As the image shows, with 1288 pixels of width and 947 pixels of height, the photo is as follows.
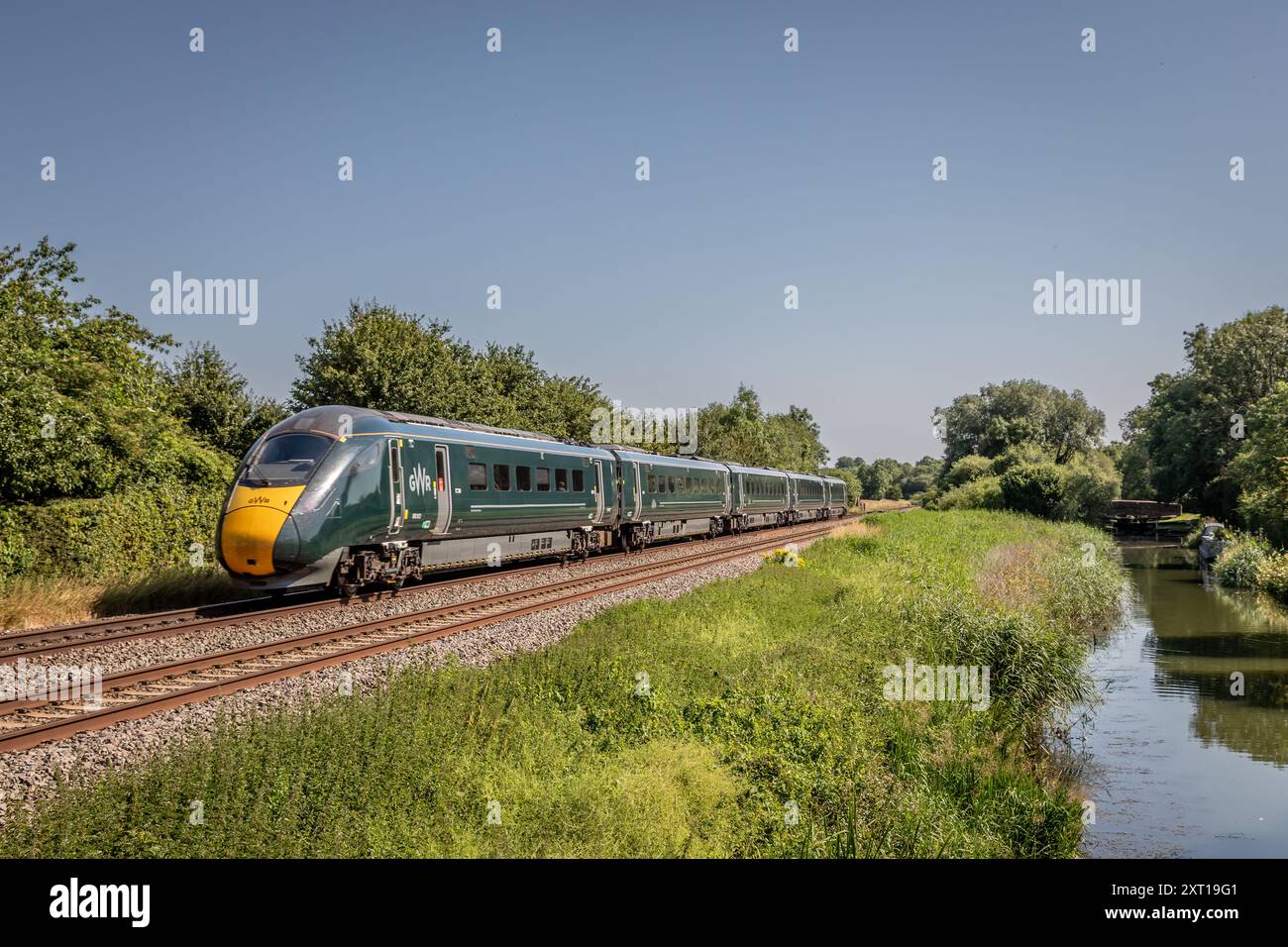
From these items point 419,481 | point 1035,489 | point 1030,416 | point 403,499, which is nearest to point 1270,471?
point 1035,489

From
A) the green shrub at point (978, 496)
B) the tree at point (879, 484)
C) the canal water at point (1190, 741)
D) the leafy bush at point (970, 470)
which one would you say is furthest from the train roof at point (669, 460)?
the tree at point (879, 484)

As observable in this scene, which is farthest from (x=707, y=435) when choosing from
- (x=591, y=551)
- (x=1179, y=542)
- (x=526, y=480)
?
(x=526, y=480)

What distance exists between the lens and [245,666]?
1101 cm

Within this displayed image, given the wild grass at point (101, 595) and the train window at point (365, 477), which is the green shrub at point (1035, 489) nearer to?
the train window at point (365, 477)

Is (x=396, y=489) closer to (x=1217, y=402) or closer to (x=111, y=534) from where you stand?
(x=111, y=534)

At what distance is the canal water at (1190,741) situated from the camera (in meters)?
11.4

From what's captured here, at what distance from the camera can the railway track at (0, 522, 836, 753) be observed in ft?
28.0

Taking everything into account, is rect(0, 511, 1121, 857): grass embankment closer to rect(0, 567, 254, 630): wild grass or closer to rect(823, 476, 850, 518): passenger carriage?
rect(0, 567, 254, 630): wild grass

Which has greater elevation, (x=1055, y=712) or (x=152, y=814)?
(x=152, y=814)

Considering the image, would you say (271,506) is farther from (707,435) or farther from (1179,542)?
(1179,542)

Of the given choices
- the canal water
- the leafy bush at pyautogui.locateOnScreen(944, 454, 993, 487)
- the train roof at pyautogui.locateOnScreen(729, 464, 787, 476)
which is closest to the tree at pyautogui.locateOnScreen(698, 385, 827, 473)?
the train roof at pyautogui.locateOnScreen(729, 464, 787, 476)
